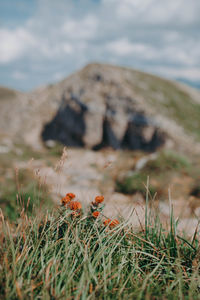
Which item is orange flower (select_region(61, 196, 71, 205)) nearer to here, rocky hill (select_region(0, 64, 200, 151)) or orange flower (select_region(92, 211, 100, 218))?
orange flower (select_region(92, 211, 100, 218))

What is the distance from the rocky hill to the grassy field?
12352mm

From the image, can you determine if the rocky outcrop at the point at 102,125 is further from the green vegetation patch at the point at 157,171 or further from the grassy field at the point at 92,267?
the grassy field at the point at 92,267

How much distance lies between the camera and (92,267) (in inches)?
65.2

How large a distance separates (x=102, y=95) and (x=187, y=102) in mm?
6813

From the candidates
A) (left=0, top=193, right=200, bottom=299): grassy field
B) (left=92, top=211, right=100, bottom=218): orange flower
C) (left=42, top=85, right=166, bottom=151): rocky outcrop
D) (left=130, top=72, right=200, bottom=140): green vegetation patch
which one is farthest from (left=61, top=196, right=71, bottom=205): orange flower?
(left=130, top=72, right=200, bottom=140): green vegetation patch

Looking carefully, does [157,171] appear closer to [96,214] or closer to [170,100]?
[96,214]

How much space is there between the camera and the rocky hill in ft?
51.2

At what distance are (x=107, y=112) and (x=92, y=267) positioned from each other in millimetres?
16640

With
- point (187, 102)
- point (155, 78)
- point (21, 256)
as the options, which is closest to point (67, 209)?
point (21, 256)

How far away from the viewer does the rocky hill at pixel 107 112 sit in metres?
15.6

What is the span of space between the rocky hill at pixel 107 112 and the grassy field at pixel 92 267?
486 inches

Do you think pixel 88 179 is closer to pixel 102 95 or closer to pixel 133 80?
pixel 102 95

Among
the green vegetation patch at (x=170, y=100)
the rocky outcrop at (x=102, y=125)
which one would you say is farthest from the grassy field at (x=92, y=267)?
the green vegetation patch at (x=170, y=100)

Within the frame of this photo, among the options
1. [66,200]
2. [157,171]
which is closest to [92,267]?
[66,200]
